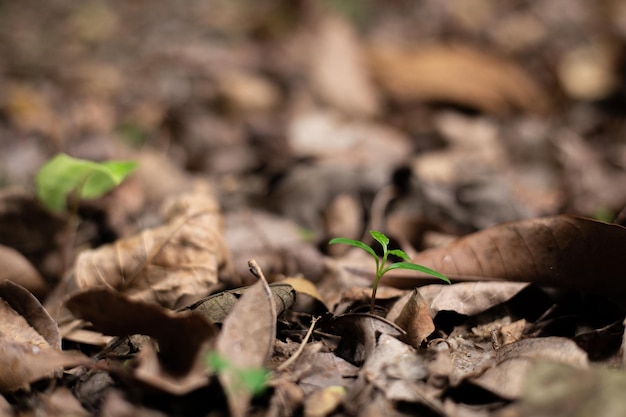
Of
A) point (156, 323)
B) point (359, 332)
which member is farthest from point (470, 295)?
point (156, 323)

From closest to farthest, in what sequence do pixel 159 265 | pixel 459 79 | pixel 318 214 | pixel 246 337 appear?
pixel 246 337
pixel 159 265
pixel 318 214
pixel 459 79

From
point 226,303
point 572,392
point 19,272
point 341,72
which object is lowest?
point 19,272

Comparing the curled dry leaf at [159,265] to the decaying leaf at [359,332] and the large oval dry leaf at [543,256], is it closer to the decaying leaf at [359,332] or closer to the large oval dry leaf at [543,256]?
the decaying leaf at [359,332]

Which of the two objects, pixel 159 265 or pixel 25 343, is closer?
pixel 25 343

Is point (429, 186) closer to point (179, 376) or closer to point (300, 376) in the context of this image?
point (300, 376)

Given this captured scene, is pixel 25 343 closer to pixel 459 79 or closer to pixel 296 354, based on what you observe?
pixel 296 354

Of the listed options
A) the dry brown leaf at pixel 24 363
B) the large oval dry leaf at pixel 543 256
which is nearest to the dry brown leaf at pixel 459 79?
the large oval dry leaf at pixel 543 256
